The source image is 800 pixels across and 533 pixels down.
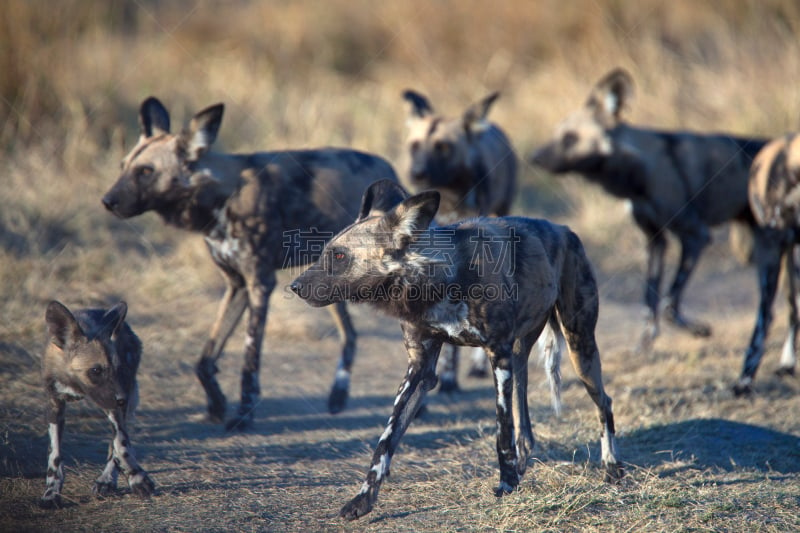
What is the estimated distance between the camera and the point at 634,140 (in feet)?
22.5

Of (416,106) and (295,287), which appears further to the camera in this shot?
(416,106)

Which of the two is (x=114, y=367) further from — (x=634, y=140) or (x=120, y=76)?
(x=120, y=76)

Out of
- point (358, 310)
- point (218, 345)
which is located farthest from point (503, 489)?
point (358, 310)

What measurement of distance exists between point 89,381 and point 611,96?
4.93m

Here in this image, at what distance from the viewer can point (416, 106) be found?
6.71 meters

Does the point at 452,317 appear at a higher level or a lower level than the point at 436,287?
lower

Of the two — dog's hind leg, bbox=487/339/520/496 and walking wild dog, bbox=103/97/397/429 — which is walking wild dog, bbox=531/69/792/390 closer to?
walking wild dog, bbox=103/97/397/429

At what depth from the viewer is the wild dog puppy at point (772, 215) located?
5.38 m

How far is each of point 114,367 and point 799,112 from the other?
8.59 m

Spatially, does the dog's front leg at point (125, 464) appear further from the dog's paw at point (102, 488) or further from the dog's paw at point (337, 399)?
the dog's paw at point (337, 399)

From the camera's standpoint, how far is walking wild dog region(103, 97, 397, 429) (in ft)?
15.4

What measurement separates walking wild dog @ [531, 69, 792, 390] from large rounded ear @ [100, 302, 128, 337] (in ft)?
13.7

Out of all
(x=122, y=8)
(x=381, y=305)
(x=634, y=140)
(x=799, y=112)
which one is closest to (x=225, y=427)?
(x=381, y=305)

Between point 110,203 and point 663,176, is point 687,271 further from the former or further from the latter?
point 110,203
